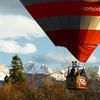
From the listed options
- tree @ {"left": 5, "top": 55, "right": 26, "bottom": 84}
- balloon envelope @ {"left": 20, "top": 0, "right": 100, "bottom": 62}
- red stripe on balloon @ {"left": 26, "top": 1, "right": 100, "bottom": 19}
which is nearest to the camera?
red stripe on balloon @ {"left": 26, "top": 1, "right": 100, "bottom": 19}

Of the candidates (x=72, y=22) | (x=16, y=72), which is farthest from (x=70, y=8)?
(x=16, y=72)

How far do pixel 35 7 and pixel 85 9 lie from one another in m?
4.48

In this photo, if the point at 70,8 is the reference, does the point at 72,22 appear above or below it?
below

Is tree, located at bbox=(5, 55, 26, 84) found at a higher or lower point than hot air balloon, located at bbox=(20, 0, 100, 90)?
higher

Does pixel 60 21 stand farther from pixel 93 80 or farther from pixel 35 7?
pixel 93 80

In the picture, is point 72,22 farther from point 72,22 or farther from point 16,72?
point 16,72

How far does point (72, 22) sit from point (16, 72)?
62.3 meters

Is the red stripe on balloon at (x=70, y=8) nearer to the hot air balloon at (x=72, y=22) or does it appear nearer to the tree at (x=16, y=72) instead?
the hot air balloon at (x=72, y=22)

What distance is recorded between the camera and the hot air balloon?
164ft

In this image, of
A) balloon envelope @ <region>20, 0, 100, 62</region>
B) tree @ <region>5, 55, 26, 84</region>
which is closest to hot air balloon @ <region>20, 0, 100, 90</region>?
balloon envelope @ <region>20, 0, 100, 62</region>

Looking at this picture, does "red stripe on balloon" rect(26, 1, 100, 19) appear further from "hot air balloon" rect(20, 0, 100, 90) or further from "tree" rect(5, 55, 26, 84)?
"tree" rect(5, 55, 26, 84)

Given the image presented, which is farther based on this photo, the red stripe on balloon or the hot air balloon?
the hot air balloon

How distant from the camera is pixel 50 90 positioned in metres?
88.3

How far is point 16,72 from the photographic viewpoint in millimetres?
111938
